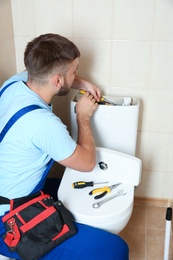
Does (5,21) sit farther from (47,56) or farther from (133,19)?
(133,19)

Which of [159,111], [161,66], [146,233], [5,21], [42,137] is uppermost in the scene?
[5,21]

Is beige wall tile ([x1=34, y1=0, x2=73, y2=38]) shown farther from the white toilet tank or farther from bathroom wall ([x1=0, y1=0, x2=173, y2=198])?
the white toilet tank

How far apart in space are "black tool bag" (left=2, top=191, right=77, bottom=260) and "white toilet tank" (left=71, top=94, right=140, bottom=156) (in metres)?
0.46

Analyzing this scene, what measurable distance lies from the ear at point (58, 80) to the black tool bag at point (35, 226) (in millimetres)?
461

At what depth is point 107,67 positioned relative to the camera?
1630 millimetres

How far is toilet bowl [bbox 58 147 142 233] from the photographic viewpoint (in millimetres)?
1247

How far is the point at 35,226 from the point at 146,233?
82cm

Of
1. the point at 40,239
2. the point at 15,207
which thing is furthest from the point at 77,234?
the point at 15,207

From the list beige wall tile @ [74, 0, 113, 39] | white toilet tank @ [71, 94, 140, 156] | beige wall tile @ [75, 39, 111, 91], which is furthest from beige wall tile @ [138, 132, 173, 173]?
beige wall tile @ [74, 0, 113, 39]

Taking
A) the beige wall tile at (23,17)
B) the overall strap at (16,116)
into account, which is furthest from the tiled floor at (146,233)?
the beige wall tile at (23,17)

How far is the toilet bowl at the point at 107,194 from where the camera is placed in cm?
125

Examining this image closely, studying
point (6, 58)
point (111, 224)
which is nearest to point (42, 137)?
point (111, 224)

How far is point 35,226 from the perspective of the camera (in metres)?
1.18

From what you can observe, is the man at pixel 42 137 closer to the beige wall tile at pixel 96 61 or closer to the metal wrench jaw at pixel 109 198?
the metal wrench jaw at pixel 109 198
